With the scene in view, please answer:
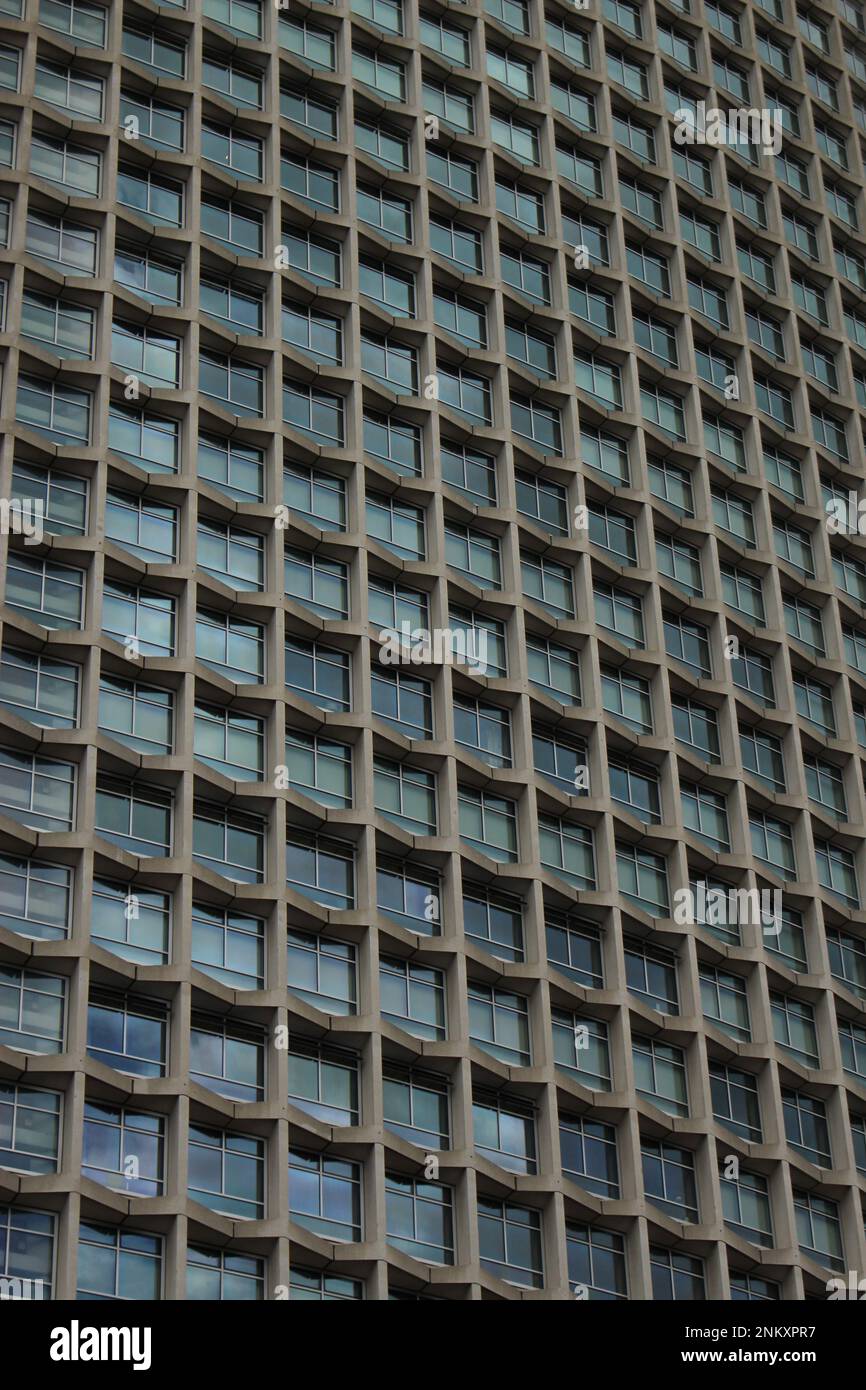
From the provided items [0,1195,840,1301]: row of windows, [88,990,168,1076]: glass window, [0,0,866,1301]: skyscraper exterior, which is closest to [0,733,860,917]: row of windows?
[0,0,866,1301]: skyscraper exterior

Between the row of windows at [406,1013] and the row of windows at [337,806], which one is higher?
the row of windows at [337,806]

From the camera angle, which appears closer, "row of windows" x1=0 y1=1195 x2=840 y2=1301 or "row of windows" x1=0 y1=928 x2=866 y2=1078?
"row of windows" x1=0 y1=1195 x2=840 y2=1301

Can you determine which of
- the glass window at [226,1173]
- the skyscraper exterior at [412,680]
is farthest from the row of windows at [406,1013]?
the glass window at [226,1173]

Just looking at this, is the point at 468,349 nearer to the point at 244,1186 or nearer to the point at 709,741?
the point at 709,741

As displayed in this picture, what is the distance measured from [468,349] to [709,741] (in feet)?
49.5

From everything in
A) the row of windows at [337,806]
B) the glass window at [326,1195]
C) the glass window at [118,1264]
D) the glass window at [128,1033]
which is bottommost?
the glass window at [118,1264]

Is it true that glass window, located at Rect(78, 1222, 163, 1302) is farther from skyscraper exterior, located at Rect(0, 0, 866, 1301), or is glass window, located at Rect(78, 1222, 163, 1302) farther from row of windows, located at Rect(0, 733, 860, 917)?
row of windows, located at Rect(0, 733, 860, 917)

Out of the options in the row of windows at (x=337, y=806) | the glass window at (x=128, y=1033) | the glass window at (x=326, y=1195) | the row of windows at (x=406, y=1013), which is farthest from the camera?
the row of windows at (x=337, y=806)

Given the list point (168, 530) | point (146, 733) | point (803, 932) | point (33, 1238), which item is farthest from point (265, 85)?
point (33, 1238)

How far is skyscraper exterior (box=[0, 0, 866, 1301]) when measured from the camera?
5934 centimetres

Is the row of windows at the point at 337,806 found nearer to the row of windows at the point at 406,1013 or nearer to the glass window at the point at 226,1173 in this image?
the row of windows at the point at 406,1013

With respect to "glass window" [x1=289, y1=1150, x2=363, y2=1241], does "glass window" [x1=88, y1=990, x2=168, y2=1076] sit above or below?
above

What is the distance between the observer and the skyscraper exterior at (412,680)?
5934cm

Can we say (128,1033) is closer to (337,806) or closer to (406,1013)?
(406,1013)
